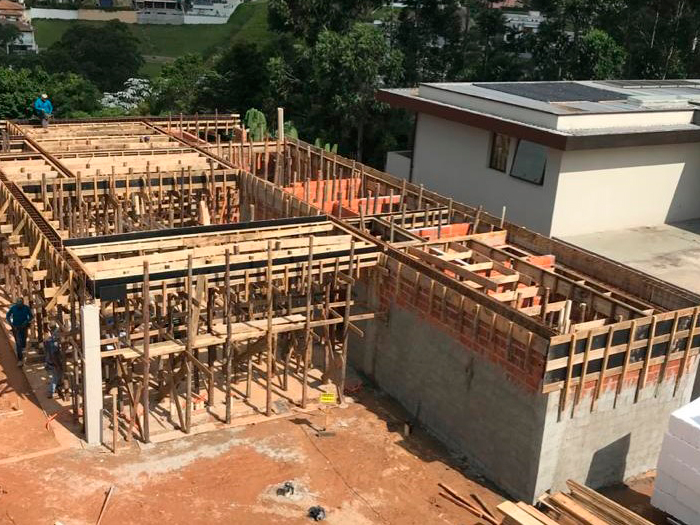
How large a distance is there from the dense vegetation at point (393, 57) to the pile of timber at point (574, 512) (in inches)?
1168

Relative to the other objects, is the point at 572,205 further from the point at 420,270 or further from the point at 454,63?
the point at 454,63

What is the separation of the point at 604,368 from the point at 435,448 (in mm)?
3990

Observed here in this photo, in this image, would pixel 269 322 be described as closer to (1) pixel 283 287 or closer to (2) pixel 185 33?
(1) pixel 283 287

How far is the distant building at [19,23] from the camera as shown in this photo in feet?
335

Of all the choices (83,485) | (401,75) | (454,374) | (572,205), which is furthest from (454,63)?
(83,485)

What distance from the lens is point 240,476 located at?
46.8 ft

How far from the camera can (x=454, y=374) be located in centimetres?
1566

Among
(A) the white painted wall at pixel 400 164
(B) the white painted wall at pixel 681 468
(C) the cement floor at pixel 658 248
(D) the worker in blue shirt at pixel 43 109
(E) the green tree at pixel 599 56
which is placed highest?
(E) the green tree at pixel 599 56

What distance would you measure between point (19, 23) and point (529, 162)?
104m

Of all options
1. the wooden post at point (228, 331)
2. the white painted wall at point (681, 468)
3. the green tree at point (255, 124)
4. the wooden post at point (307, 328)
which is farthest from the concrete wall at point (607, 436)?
the green tree at point (255, 124)

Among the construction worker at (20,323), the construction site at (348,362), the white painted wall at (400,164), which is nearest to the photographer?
the construction site at (348,362)

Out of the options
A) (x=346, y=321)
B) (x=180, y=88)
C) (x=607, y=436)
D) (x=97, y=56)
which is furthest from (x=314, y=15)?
(x=97, y=56)

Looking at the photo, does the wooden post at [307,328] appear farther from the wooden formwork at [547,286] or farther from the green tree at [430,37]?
the green tree at [430,37]

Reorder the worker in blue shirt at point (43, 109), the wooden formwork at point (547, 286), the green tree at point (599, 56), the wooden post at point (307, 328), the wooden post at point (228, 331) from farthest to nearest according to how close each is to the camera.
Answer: the green tree at point (599, 56) → the worker in blue shirt at point (43, 109) → the wooden post at point (307, 328) → the wooden post at point (228, 331) → the wooden formwork at point (547, 286)
